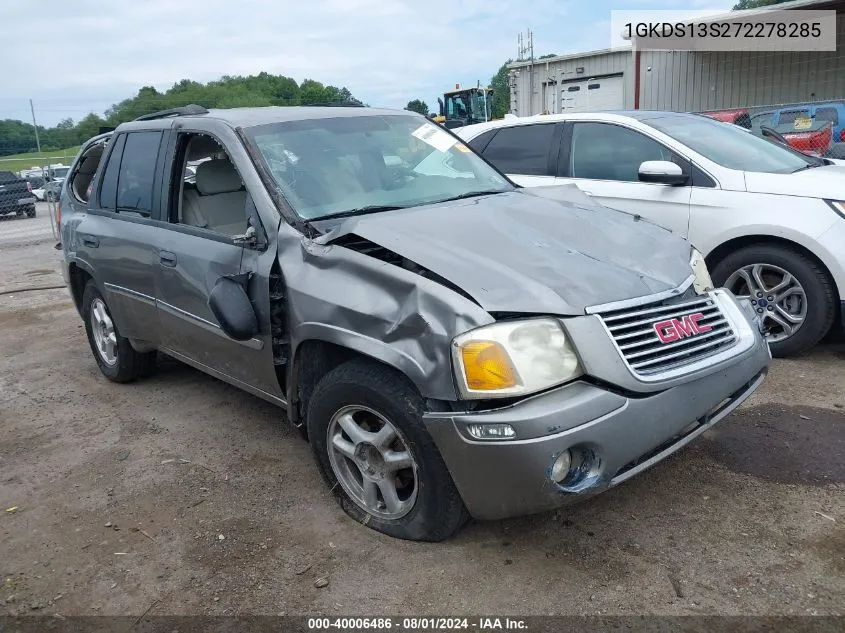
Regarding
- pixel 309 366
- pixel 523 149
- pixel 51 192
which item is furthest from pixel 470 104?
pixel 309 366

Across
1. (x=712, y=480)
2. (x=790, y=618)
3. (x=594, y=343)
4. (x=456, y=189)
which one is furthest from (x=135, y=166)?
(x=790, y=618)

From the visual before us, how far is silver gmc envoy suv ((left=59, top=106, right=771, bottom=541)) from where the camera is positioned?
7.91ft

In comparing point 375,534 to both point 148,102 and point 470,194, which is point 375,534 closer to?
point 470,194

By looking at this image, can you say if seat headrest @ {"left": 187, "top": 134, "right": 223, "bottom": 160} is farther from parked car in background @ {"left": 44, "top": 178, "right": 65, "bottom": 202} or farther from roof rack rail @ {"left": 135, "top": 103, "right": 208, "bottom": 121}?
parked car in background @ {"left": 44, "top": 178, "right": 65, "bottom": 202}

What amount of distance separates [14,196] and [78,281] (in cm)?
1860

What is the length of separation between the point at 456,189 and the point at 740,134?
3.07 meters

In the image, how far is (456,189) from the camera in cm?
378

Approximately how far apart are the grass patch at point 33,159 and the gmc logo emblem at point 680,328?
3226 cm

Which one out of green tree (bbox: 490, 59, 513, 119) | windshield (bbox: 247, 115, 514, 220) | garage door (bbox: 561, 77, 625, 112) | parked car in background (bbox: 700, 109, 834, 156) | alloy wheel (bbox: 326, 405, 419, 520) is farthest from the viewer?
green tree (bbox: 490, 59, 513, 119)

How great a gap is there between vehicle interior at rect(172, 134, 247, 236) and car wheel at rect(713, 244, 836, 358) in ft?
10.7

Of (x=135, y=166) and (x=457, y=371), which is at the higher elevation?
(x=135, y=166)

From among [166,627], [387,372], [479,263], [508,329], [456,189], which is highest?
[456,189]

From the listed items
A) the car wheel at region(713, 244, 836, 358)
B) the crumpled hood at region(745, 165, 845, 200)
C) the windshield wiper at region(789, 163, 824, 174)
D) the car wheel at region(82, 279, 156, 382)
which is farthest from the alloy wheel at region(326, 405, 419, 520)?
the windshield wiper at region(789, 163, 824, 174)

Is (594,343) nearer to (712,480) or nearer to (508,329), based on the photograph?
(508,329)
